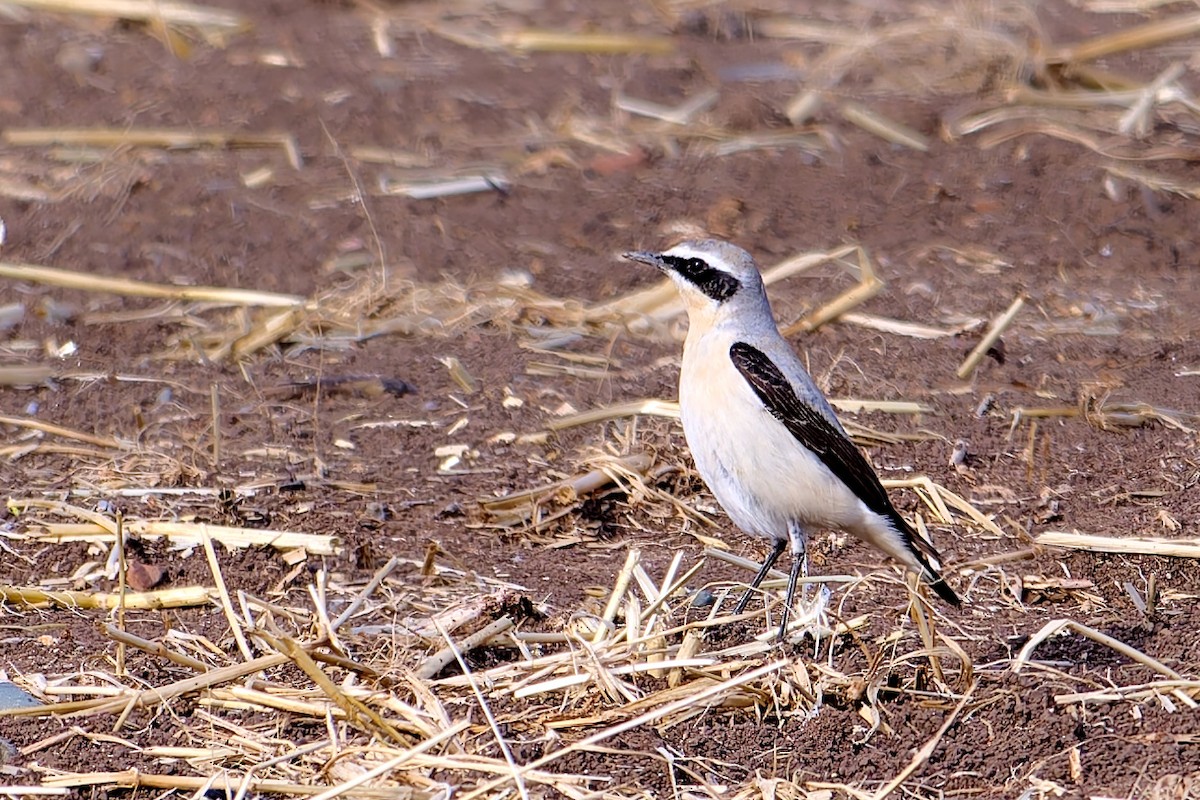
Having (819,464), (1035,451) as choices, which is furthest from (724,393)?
(1035,451)

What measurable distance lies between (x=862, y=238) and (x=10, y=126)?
6.12 meters

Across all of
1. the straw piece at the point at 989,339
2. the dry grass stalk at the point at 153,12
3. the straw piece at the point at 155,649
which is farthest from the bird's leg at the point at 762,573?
the dry grass stalk at the point at 153,12

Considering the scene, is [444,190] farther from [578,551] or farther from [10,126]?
[578,551]

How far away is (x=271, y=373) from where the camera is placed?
8.48m

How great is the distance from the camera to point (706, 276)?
646 cm

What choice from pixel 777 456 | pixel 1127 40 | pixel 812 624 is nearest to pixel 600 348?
pixel 777 456

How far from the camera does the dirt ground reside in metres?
5.31

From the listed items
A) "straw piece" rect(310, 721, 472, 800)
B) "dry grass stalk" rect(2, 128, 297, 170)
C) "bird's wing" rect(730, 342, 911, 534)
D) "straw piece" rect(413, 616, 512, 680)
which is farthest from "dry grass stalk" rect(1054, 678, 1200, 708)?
"dry grass stalk" rect(2, 128, 297, 170)

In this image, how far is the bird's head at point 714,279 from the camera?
6.41 meters

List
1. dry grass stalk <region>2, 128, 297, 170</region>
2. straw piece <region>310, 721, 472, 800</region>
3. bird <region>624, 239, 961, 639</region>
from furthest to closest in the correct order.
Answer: dry grass stalk <region>2, 128, 297, 170</region> → bird <region>624, 239, 961, 639</region> → straw piece <region>310, 721, 472, 800</region>

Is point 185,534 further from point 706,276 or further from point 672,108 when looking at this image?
point 672,108

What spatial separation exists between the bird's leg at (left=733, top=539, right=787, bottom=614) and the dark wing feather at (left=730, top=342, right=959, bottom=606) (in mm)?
397

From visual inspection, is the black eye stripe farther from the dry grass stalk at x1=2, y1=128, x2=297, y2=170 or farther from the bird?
the dry grass stalk at x1=2, y1=128, x2=297, y2=170

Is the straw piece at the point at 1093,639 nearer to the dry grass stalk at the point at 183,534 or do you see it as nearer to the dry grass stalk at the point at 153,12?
the dry grass stalk at the point at 183,534
